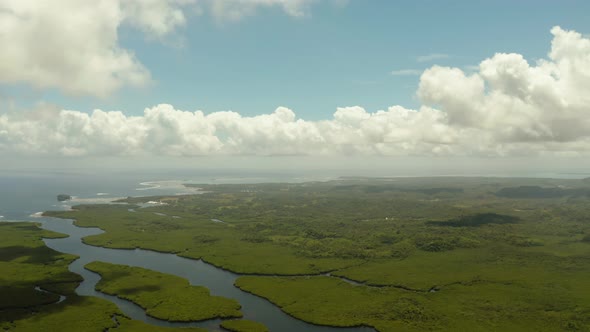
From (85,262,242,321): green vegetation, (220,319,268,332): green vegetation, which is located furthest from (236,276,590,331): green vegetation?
(85,262,242,321): green vegetation

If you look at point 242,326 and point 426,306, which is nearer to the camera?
point 242,326

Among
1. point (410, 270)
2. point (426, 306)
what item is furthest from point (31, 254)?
point (426, 306)

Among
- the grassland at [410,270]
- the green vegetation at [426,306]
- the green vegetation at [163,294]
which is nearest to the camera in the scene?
the green vegetation at [426,306]

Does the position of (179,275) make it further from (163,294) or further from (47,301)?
(47,301)

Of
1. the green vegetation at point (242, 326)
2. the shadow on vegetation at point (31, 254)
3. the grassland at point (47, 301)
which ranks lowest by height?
the green vegetation at point (242, 326)

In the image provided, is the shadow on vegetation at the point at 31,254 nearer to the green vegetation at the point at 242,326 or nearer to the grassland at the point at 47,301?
the grassland at the point at 47,301

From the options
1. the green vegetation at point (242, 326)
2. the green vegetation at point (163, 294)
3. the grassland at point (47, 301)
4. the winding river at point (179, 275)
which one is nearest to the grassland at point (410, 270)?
the winding river at point (179, 275)
